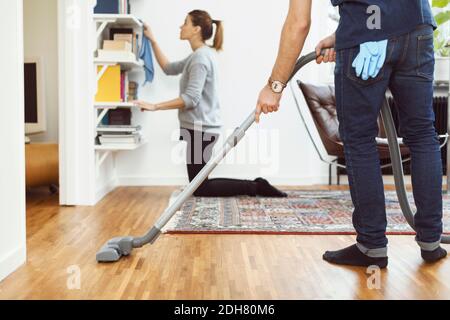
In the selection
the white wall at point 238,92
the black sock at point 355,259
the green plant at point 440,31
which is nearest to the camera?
the black sock at point 355,259

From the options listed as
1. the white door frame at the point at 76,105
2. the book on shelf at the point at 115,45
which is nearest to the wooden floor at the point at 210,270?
the white door frame at the point at 76,105

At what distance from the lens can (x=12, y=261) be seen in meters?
1.83

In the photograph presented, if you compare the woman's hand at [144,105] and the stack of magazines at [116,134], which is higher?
the woman's hand at [144,105]

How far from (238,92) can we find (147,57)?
0.71 meters

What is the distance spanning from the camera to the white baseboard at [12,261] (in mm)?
1741

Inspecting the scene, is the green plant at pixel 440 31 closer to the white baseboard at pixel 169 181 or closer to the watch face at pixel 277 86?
the white baseboard at pixel 169 181

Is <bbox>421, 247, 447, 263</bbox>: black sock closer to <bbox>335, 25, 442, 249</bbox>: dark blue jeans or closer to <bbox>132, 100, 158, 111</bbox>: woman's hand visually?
<bbox>335, 25, 442, 249</bbox>: dark blue jeans

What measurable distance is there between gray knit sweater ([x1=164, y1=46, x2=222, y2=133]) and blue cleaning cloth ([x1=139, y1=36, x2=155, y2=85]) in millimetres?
463

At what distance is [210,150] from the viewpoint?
3.48 metres

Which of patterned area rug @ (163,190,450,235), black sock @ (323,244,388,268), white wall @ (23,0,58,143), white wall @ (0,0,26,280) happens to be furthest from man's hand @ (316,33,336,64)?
white wall @ (23,0,58,143)

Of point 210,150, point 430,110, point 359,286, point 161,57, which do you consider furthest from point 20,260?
point 161,57

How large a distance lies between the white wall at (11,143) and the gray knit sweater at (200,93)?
1.58m

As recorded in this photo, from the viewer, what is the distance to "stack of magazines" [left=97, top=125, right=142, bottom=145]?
11.5 ft
